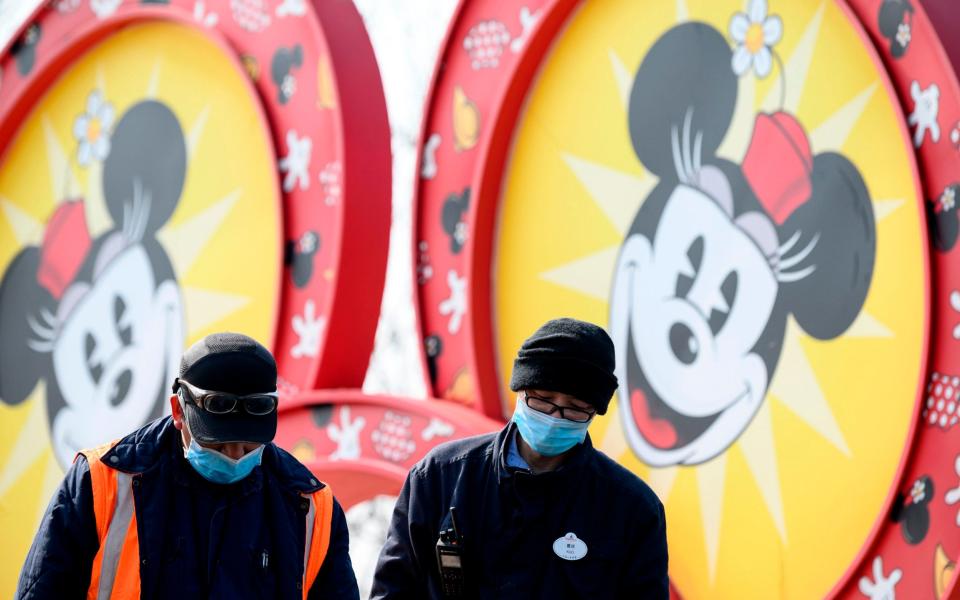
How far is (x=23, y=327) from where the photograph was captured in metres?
6.44

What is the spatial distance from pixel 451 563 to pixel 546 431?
30 cm

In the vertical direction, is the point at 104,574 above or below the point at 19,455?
above

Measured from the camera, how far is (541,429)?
2.57 m

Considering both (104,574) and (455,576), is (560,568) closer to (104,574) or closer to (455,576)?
(455,576)

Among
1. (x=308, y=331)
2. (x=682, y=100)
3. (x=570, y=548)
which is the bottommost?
(x=308, y=331)

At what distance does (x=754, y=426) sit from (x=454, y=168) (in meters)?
→ 1.56

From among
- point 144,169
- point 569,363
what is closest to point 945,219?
point 569,363

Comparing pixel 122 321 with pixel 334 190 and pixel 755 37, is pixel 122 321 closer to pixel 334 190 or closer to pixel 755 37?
pixel 334 190

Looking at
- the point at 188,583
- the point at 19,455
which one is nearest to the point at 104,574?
the point at 188,583

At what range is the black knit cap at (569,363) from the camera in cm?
252

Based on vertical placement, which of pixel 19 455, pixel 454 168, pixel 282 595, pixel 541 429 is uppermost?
pixel 454 168

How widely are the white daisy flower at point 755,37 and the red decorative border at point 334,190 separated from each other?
5.08 feet

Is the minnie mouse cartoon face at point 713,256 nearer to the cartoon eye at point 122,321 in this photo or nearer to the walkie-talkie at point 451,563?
the walkie-talkie at point 451,563

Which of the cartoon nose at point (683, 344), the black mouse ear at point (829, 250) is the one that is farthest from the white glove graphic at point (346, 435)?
the black mouse ear at point (829, 250)
